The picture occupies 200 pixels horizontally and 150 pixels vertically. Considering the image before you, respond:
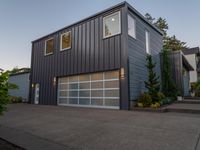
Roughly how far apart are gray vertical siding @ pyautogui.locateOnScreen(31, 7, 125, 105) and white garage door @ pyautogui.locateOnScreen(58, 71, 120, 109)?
0.47 m

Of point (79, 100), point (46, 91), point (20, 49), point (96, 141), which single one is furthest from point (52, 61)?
point (96, 141)

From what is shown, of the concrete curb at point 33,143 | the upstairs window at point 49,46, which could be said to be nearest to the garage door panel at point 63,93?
the upstairs window at point 49,46

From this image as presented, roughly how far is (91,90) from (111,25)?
4.33 metres

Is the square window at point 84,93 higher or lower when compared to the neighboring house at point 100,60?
lower

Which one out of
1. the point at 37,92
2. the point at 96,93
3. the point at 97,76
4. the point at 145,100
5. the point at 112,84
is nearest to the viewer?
the point at 145,100

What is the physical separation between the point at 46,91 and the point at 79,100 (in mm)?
4028

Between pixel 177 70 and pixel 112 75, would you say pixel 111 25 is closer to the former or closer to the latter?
pixel 112 75

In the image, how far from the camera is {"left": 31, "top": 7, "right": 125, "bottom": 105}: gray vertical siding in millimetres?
8805

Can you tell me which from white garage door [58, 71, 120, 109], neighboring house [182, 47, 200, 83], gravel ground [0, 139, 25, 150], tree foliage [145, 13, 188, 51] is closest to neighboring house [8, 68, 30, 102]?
white garage door [58, 71, 120, 109]

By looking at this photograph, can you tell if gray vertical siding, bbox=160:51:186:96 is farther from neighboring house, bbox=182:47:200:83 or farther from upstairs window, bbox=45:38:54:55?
neighboring house, bbox=182:47:200:83

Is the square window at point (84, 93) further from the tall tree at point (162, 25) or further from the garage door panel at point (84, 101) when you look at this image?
the tall tree at point (162, 25)

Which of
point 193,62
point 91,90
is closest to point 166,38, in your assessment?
point 193,62

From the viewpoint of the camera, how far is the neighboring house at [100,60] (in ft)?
27.3

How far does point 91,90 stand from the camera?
31.3 feet
